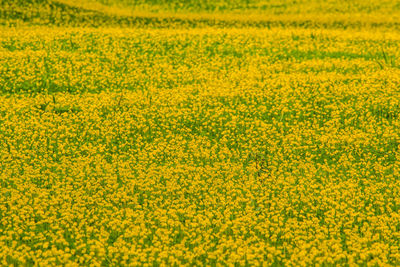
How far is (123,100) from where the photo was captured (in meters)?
17.5

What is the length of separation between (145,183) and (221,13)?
82.1ft

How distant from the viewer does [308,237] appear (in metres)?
9.38

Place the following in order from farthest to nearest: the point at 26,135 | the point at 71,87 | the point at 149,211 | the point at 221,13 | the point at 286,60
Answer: the point at 221,13
the point at 286,60
the point at 71,87
the point at 26,135
the point at 149,211

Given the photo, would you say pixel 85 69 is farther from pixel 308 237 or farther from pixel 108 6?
pixel 108 6

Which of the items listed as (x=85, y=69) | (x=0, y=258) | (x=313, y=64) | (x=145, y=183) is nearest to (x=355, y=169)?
(x=145, y=183)

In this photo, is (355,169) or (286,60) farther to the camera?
(286,60)

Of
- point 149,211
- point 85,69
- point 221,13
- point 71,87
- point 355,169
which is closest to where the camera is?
point 149,211

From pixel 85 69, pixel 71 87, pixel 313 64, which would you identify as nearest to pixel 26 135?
pixel 71 87

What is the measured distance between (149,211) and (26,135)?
5357 millimetres

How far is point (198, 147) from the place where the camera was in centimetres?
1403

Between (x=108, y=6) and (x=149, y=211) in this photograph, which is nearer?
(x=149, y=211)

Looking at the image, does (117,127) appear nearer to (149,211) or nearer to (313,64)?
(149,211)

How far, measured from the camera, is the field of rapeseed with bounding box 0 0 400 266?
31.1 feet

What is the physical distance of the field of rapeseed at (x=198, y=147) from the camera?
31.1 feet
